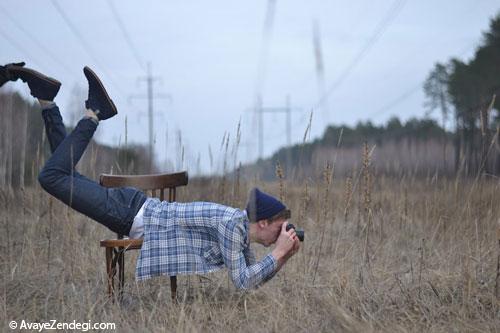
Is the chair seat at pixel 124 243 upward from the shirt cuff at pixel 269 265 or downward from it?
upward

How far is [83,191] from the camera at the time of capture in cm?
258

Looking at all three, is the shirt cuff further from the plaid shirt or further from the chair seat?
the chair seat

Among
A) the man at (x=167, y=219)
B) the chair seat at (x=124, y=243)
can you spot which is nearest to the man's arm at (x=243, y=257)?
the man at (x=167, y=219)

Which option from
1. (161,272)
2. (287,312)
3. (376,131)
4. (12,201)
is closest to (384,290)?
(287,312)

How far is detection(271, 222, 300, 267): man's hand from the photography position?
239 centimetres

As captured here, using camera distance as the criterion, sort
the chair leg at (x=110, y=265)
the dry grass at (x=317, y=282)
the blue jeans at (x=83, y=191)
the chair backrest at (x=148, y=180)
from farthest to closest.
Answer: the chair backrest at (x=148, y=180)
the blue jeans at (x=83, y=191)
the chair leg at (x=110, y=265)
the dry grass at (x=317, y=282)

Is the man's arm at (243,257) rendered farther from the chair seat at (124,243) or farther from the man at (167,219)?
the chair seat at (124,243)

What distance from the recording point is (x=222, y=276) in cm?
313

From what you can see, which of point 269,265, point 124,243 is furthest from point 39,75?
point 269,265

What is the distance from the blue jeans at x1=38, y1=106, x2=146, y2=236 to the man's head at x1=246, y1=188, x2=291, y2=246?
541 mm

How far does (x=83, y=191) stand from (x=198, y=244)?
0.54m

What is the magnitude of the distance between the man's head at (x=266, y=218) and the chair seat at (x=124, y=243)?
469mm

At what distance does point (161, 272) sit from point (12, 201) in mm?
1985

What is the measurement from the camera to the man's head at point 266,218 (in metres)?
2.41
